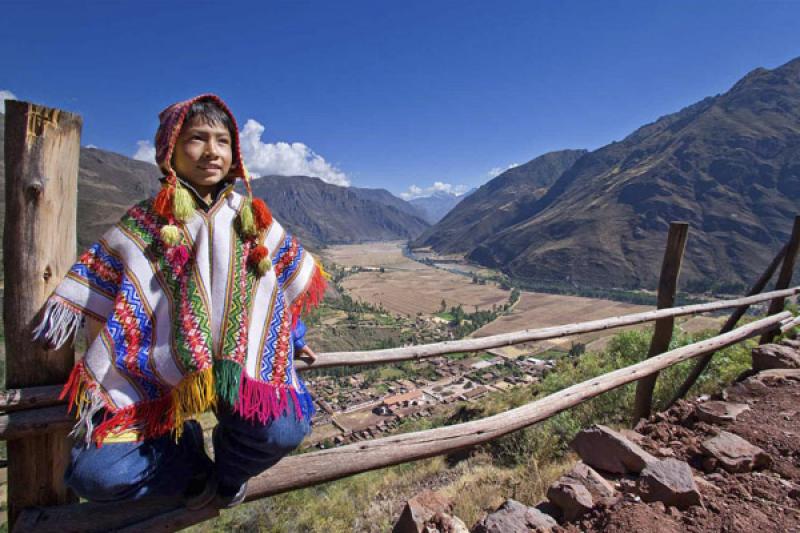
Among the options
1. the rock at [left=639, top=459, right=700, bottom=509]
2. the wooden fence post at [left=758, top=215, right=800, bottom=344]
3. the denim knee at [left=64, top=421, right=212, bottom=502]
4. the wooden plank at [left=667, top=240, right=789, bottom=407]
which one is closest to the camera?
the denim knee at [left=64, top=421, right=212, bottom=502]

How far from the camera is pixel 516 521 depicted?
2.26 meters

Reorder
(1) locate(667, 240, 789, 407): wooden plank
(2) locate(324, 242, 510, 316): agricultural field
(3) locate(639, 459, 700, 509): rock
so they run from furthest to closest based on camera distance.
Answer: (2) locate(324, 242, 510, 316): agricultural field
(1) locate(667, 240, 789, 407): wooden plank
(3) locate(639, 459, 700, 509): rock

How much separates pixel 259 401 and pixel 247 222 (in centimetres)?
64

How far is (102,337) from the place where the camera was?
1.31 meters

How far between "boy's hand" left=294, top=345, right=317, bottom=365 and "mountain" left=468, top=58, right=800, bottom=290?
9107 centimetres

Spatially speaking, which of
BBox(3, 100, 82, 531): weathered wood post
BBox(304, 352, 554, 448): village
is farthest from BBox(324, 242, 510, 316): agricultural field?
BBox(3, 100, 82, 531): weathered wood post

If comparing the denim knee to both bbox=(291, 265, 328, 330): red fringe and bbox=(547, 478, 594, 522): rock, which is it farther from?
bbox=(547, 478, 594, 522): rock

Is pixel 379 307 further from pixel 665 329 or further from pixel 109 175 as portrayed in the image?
pixel 109 175

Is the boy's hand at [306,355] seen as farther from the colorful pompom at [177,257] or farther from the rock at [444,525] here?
the rock at [444,525]

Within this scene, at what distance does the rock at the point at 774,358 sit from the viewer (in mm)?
4484

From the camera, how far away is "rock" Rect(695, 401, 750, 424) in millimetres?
3391

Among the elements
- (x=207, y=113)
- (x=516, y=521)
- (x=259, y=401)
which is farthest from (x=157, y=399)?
(x=516, y=521)

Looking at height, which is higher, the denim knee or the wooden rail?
the wooden rail

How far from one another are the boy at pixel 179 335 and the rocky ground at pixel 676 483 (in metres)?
1.46
